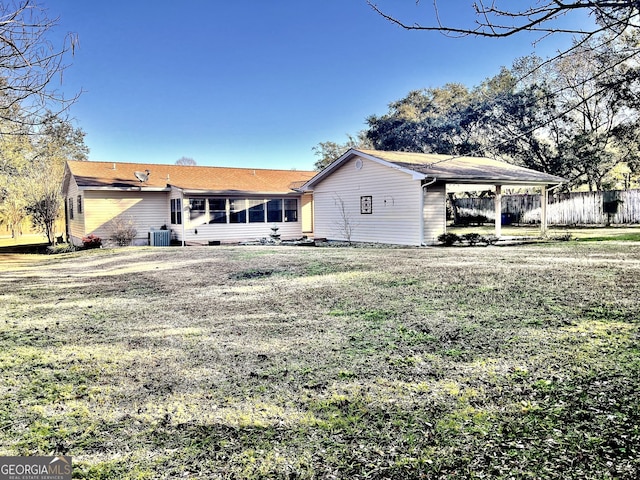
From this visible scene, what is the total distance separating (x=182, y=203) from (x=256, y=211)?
3.68m

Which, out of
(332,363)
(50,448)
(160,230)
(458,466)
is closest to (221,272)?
(332,363)

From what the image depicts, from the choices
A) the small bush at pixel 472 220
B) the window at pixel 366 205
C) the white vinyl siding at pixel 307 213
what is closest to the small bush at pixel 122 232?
the white vinyl siding at pixel 307 213

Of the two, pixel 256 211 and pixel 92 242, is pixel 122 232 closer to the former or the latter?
pixel 92 242

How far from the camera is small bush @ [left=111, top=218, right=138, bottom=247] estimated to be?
1825cm

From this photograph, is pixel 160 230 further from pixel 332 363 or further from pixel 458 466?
pixel 458 466

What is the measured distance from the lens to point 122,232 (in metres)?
18.3

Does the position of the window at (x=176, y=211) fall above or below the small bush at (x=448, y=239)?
above

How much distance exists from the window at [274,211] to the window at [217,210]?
2.27m

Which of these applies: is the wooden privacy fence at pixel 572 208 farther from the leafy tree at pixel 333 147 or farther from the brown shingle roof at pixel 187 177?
the leafy tree at pixel 333 147

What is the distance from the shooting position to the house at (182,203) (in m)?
18.9

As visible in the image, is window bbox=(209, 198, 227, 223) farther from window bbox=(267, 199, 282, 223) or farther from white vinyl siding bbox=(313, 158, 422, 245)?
white vinyl siding bbox=(313, 158, 422, 245)

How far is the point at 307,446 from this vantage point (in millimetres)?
2426

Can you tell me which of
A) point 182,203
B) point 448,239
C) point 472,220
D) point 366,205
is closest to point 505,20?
point 448,239

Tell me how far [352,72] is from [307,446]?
2536 cm
